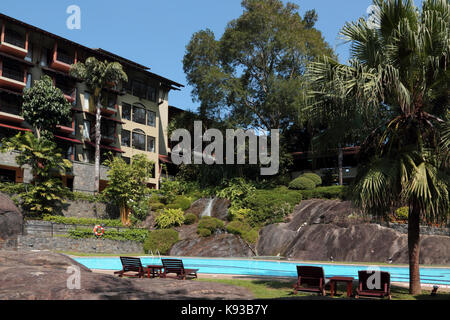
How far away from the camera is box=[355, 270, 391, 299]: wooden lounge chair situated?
422 inches

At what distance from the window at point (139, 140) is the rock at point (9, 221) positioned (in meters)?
22.3

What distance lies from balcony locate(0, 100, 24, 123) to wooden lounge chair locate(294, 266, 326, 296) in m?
34.2

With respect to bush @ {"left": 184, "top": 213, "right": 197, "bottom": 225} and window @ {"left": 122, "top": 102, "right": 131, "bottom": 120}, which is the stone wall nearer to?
bush @ {"left": 184, "top": 213, "right": 197, "bottom": 225}

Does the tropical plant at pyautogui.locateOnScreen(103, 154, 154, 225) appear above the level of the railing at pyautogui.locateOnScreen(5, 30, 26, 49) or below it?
below

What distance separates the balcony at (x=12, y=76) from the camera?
126 ft

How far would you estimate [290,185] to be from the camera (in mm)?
37625

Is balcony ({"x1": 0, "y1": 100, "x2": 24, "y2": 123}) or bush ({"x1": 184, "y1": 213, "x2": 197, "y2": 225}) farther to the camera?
balcony ({"x1": 0, "y1": 100, "x2": 24, "y2": 123})

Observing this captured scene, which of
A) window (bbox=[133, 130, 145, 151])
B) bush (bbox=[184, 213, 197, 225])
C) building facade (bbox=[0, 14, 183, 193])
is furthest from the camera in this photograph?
window (bbox=[133, 130, 145, 151])

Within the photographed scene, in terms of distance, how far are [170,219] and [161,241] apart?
315cm

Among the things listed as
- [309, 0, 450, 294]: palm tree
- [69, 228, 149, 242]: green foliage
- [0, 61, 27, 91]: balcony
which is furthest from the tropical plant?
[309, 0, 450, 294]: palm tree

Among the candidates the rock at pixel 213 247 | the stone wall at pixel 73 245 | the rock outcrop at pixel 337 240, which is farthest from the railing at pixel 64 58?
the rock outcrop at pixel 337 240

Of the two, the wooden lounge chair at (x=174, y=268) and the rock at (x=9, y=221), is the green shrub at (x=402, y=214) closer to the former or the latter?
the wooden lounge chair at (x=174, y=268)

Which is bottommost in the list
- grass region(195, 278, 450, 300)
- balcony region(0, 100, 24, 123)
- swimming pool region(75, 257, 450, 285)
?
swimming pool region(75, 257, 450, 285)
